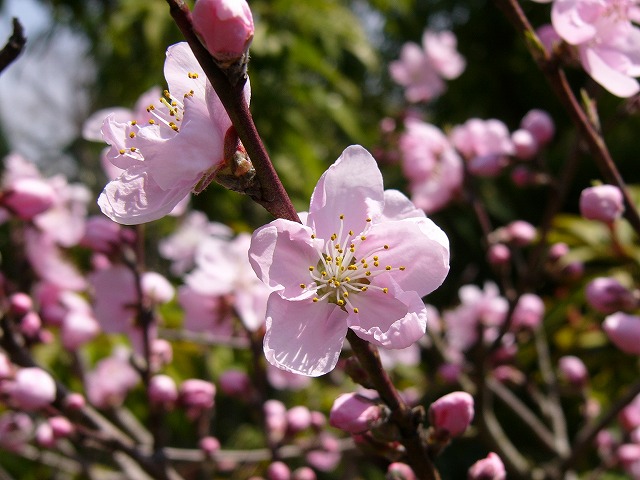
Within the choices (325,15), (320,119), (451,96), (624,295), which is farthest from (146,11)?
(451,96)

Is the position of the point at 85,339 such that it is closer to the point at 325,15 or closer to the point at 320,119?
the point at 325,15

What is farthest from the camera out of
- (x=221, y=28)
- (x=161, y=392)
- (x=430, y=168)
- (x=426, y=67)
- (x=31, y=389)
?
(x=426, y=67)

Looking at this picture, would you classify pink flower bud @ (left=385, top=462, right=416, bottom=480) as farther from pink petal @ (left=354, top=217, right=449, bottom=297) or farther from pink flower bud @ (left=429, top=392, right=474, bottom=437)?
pink petal @ (left=354, top=217, right=449, bottom=297)

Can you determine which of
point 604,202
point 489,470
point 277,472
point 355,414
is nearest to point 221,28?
point 355,414

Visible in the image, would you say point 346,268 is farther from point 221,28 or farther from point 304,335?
point 221,28

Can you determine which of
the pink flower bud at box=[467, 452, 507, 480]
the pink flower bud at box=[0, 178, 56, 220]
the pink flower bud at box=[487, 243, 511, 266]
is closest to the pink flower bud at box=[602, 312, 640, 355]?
the pink flower bud at box=[467, 452, 507, 480]

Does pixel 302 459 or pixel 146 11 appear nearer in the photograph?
pixel 302 459
